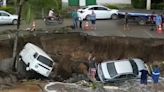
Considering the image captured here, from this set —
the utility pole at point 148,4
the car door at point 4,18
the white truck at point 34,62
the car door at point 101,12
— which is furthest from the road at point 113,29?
the white truck at point 34,62

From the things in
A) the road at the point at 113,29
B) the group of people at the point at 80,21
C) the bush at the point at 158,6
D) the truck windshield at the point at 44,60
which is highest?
the bush at the point at 158,6

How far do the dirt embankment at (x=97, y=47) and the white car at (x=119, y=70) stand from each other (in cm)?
485

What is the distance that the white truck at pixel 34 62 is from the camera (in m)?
35.5

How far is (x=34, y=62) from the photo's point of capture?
35.5m

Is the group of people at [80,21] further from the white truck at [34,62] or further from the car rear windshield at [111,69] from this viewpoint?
the car rear windshield at [111,69]

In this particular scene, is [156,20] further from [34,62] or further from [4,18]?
[4,18]

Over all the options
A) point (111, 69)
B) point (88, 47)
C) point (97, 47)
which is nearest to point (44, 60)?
point (111, 69)

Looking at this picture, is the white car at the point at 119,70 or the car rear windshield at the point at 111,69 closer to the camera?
the white car at the point at 119,70

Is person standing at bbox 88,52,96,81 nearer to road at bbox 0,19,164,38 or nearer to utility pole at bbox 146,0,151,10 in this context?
road at bbox 0,19,164,38

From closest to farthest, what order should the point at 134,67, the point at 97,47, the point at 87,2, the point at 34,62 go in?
the point at 134,67 < the point at 34,62 < the point at 97,47 < the point at 87,2

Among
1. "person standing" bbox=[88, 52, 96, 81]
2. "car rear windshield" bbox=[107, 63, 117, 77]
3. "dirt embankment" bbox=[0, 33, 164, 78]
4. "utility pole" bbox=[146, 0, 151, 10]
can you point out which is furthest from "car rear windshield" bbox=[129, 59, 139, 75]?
"utility pole" bbox=[146, 0, 151, 10]

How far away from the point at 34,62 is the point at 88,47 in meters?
7.76

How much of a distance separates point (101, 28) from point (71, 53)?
486cm

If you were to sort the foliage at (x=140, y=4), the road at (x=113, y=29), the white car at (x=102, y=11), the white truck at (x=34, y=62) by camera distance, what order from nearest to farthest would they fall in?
the white truck at (x=34, y=62), the road at (x=113, y=29), the white car at (x=102, y=11), the foliage at (x=140, y=4)
